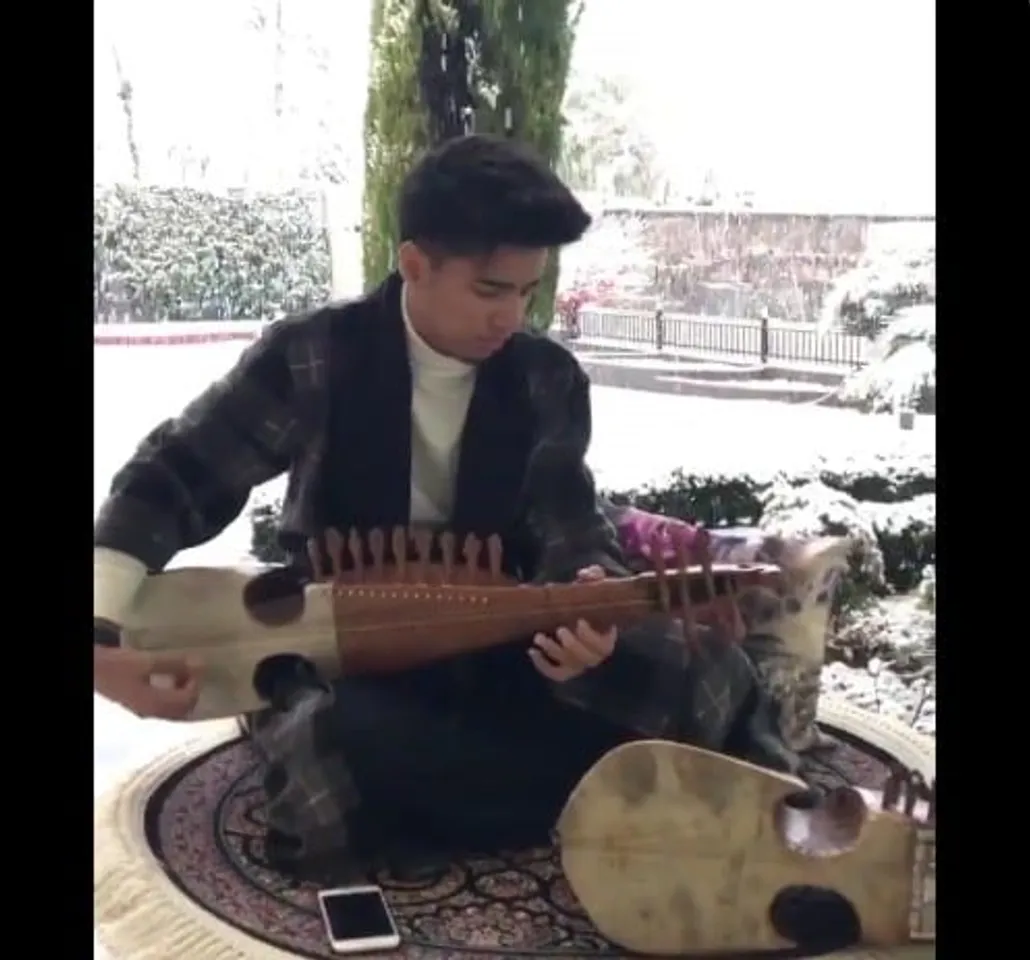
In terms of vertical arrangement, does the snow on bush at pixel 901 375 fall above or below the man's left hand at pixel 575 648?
above

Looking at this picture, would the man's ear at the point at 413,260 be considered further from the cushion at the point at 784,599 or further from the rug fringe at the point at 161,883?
the rug fringe at the point at 161,883

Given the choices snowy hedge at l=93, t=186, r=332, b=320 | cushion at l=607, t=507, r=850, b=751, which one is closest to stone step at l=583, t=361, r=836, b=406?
cushion at l=607, t=507, r=850, b=751

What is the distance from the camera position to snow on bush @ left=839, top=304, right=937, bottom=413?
4.41ft

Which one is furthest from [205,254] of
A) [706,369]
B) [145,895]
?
[145,895]

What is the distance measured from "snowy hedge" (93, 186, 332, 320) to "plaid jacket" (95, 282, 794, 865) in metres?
0.04

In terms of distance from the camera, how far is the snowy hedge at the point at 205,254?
1290mm

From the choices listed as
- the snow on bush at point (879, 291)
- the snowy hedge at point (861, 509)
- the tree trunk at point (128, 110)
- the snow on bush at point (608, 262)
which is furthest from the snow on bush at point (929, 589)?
the tree trunk at point (128, 110)

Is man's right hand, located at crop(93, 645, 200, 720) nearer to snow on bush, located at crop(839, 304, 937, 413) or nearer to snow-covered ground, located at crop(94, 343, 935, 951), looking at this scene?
snow-covered ground, located at crop(94, 343, 935, 951)

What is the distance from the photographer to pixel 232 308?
1298 millimetres

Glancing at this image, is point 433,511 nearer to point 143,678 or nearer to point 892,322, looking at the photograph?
point 143,678
